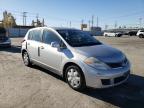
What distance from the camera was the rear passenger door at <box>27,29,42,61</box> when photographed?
7.74m

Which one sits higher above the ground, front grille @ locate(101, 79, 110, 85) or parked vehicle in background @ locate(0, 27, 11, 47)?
parked vehicle in background @ locate(0, 27, 11, 47)

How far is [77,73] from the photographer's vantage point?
5.84 m

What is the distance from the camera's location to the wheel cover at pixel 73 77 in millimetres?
5864

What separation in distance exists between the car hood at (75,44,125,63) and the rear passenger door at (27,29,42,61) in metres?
2.11

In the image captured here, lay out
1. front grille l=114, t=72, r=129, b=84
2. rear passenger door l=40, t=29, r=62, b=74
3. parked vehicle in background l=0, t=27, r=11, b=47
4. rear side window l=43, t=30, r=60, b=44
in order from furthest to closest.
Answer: parked vehicle in background l=0, t=27, r=11, b=47 → rear side window l=43, t=30, r=60, b=44 → rear passenger door l=40, t=29, r=62, b=74 → front grille l=114, t=72, r=129, b=84

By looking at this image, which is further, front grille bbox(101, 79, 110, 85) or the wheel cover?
the wheel cover

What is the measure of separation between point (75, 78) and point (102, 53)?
3.29 ft

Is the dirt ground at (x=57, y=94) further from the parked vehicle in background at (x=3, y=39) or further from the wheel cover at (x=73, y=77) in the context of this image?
the parked vehicle in background at (x=3, y=39)

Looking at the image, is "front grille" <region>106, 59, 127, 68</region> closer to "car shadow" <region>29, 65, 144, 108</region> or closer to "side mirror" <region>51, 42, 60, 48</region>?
"car shadow" <region>29, 65, 144, 108</region>

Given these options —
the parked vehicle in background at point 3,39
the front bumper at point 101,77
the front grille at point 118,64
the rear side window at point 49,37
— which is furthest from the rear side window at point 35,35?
the parked vehicle in background at point 3,39

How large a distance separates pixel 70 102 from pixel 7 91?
1.88 meters

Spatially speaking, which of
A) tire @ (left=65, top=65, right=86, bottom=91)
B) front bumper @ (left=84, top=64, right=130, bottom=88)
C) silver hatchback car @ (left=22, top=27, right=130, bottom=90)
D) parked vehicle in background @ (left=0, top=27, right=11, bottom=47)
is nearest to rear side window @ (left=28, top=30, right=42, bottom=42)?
silver hatchback car @ (left=22, top=27, right=130, bottom=90)

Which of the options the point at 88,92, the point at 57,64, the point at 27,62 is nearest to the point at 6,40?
the point at 27,62

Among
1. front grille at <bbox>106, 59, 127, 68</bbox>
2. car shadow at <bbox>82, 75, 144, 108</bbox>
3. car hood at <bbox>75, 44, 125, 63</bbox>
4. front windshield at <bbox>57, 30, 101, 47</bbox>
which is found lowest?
car shadow at <bbox>82, 75, 144, 108</bbox>
